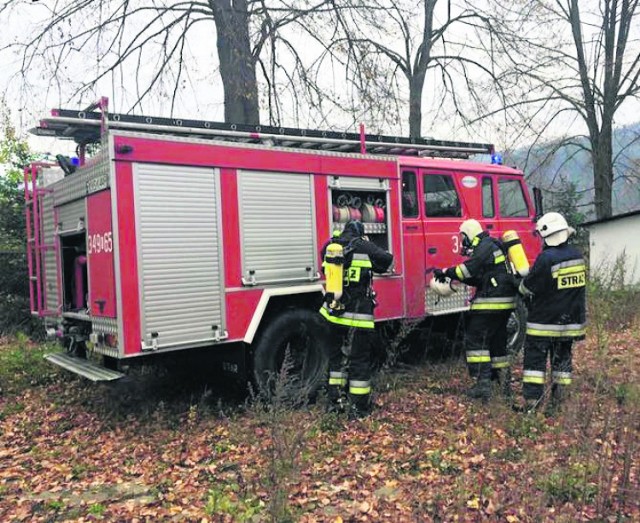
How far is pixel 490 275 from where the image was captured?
5.31 m

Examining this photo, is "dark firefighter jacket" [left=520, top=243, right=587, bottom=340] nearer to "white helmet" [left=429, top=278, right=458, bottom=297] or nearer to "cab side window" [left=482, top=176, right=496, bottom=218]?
"white helmet" [left=429, top=278, right=458, bottom=297]

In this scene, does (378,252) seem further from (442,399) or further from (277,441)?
(277,441)

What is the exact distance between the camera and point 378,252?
504 centimetres

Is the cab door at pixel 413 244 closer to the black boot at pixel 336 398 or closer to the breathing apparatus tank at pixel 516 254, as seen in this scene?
the breathing apparatus tank at pixel 516 254

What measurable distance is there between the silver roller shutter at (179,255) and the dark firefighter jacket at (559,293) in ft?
8.86

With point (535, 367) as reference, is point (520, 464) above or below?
below

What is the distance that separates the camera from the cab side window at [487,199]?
277 inches

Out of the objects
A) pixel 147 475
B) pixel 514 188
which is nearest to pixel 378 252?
pixel 147 475

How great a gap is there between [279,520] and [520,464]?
1.68m

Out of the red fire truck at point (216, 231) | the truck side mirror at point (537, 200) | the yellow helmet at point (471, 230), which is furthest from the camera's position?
the truck side mirror at point (537, 200)

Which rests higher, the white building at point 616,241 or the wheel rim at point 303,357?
the white building at point 616,241

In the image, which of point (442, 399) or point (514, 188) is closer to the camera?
point (442, 399)

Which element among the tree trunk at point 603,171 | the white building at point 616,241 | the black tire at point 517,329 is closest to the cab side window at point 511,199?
the black tire at point 517,329

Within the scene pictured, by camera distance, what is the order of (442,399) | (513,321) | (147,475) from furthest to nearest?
1. (513,321)
2. (442,399)
3. (147,475)
